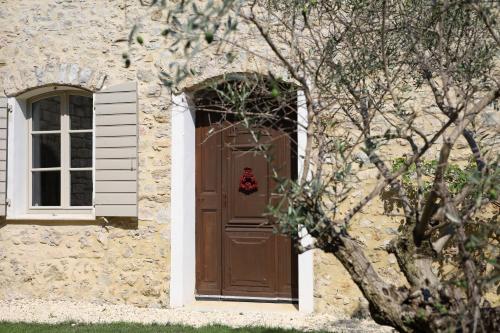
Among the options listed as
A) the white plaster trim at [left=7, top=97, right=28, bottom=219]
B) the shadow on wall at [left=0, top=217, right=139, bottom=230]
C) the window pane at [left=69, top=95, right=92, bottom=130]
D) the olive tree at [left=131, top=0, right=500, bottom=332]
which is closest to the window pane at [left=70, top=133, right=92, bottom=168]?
the window pane at [left=69, top=95, right=92, bottom=130]

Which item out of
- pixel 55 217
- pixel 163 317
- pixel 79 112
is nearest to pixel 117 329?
pixel 163 317

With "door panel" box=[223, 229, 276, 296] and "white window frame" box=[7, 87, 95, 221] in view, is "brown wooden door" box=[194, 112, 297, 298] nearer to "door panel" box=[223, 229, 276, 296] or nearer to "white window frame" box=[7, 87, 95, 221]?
"door panel" box=[223, 229, 276, 296]

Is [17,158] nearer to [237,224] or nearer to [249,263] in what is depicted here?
[237,224]

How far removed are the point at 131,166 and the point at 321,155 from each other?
3.48 metres

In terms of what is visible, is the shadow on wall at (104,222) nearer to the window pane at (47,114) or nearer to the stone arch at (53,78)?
the window pane at (47,114)

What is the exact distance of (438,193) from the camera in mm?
2713

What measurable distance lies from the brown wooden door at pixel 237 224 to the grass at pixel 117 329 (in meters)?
1.13

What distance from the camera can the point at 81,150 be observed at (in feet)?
21.6

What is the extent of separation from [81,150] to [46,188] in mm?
626

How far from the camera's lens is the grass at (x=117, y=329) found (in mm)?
4984

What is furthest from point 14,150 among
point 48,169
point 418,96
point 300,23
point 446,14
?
point 446,14

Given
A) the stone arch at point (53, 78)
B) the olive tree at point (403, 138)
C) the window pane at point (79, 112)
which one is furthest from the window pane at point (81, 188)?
the olive tree at point (403, 138)

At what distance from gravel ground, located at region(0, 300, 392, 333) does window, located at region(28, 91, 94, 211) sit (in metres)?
1.09

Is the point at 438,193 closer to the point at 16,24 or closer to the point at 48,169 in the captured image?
the point at 48,169
